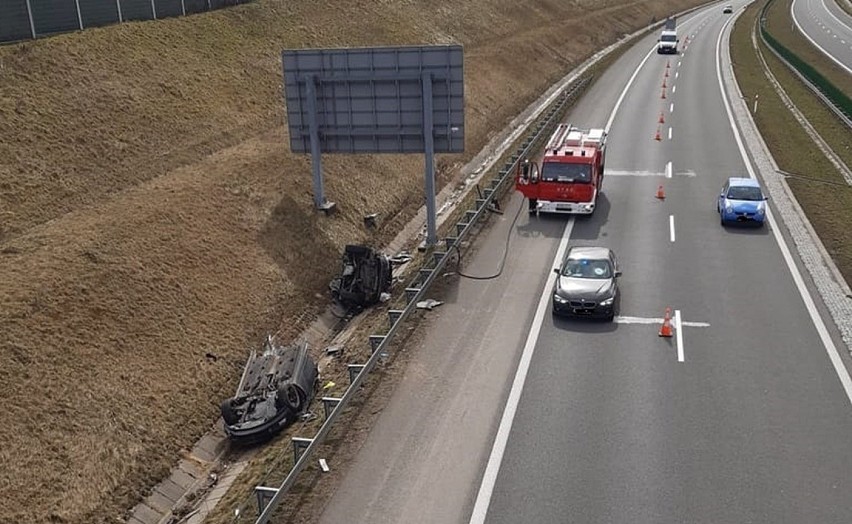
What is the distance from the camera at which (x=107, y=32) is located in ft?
111

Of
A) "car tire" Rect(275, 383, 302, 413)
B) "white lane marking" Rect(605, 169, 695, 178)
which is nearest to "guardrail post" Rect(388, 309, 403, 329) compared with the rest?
"car tire" Rect(275, 383, 302, 413)

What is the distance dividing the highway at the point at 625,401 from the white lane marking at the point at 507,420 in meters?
0.04

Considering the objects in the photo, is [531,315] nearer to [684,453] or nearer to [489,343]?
→ [489,343]

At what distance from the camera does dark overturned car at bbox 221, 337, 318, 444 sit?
16.5 meters

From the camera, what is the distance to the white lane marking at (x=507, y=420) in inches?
506

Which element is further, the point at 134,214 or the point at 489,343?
the point at 134,214

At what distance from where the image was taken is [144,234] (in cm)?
2175

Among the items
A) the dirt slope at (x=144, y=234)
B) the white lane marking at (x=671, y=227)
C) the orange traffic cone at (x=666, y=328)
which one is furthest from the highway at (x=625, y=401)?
the dirt slope at (x=144, y=234)

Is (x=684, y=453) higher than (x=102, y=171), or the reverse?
(x=102, y=171)

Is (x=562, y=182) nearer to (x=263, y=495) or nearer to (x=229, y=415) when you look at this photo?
(x=229, y=415)

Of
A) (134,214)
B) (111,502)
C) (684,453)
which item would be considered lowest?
(111,502)

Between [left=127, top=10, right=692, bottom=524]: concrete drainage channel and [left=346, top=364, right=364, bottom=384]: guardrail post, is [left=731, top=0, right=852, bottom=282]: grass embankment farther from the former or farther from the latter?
[left=346, top=364, right=364, bottom=384]: guardrail post

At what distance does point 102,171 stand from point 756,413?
21893 millimetres

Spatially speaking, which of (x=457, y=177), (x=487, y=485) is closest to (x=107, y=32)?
(x=457, y=177)
